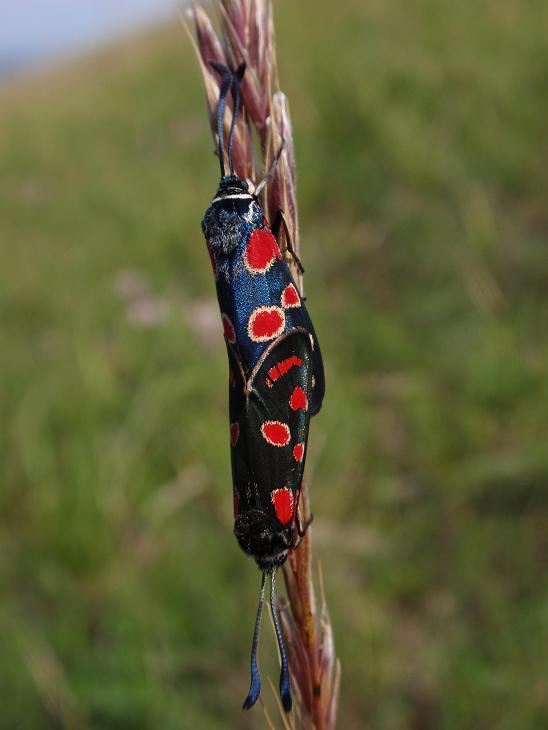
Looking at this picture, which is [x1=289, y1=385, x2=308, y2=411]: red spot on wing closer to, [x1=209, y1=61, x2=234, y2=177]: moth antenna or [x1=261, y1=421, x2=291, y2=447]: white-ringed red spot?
[x1=261, y1=421, x2=291, y2=447]: white-ringed red spot

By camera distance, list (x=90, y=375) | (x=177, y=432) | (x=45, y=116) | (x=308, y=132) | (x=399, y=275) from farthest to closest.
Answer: (x=45, y=116)
(x=308, y=132)
(x=399, y=275)
(x=90, y=375)
(x=177, y=432)

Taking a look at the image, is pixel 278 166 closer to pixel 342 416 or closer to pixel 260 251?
pixel 260 251

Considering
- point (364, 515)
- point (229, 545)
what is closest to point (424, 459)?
point (364, 515)

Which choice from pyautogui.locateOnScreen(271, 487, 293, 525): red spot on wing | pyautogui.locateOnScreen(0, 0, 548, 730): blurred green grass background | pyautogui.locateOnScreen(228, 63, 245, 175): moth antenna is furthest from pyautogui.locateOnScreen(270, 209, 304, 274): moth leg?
pyautogui.locateOnScreen(0, 0, 548, 730): blurred green grass background

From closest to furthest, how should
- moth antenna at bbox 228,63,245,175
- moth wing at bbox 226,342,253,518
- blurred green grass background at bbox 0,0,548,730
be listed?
moth wing at bbox 226,342,253,518
moth antenna at bbox 228,63,245,175
blurred green grass background at bbox 0,0,548,730

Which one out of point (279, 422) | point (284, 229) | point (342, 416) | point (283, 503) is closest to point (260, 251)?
point (284, 229)

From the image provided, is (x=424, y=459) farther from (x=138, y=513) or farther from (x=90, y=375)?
(x=90, y=375)

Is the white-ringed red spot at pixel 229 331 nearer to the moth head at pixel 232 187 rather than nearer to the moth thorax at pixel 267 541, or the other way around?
the moth head at pixel 232 187
